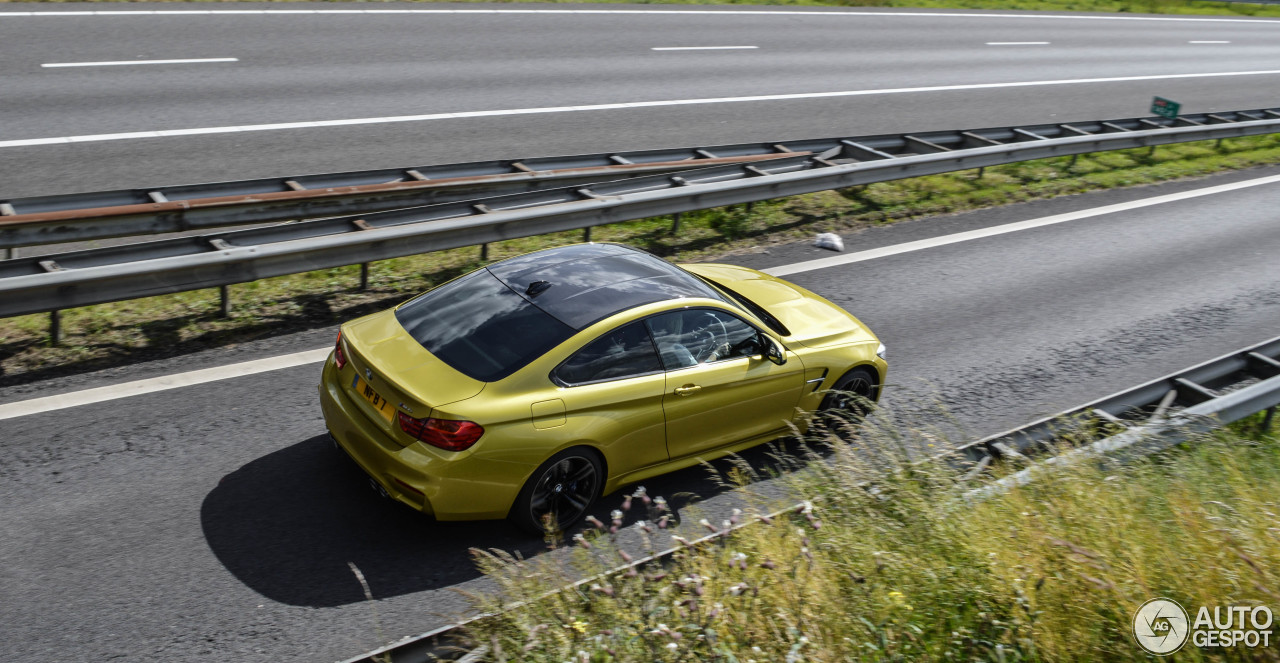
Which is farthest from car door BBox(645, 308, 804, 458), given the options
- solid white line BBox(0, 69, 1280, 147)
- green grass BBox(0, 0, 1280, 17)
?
green grass BBox(0, 0, 1280, 17)

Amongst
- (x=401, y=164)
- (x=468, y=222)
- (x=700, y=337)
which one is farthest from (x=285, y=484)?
(x=401, y=164)

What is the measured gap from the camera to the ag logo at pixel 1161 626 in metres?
4.40

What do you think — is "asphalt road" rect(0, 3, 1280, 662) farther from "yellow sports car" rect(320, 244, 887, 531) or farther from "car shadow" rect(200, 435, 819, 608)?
"yellow sports car" rect(320, 244, 887, 531)

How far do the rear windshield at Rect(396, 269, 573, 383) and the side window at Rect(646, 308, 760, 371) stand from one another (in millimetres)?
671

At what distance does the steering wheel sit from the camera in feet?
20.5

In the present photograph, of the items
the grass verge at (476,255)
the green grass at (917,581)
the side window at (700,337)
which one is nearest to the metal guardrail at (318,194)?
the grass verge at (476,255)

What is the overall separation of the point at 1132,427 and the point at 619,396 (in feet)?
10.6

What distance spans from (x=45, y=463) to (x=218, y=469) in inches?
39.5

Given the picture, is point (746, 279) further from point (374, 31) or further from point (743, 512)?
point (374, 31)

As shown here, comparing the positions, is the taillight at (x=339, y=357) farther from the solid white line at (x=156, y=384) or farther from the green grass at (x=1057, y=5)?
the green grass at (x=1057, y=5)

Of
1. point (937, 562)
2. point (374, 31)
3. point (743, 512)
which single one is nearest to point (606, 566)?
point (743, 512)

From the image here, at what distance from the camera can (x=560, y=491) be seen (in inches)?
225

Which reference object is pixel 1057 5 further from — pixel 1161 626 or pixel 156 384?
pixel 156 384

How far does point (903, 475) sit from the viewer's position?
215 inches
